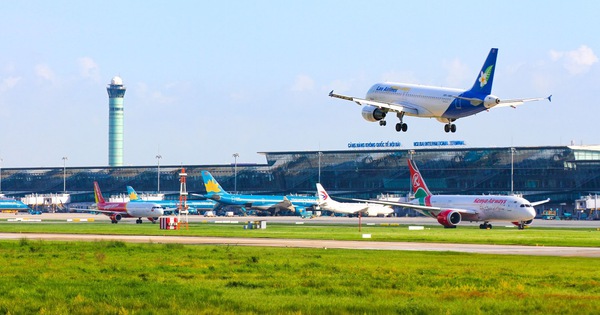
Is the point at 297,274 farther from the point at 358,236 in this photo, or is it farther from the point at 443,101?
the point at 358,236

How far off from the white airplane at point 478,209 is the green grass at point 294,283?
5574 centimetres

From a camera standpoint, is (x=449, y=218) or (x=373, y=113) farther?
(x=449, y=218)

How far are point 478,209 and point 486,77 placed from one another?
47839mm

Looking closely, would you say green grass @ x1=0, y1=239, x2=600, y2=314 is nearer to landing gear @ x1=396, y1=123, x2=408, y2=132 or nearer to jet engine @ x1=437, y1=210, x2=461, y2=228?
landing gear @ x1=396, y1=123, x2=408, y2=132

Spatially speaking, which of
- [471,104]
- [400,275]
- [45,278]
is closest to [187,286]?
[45,278]

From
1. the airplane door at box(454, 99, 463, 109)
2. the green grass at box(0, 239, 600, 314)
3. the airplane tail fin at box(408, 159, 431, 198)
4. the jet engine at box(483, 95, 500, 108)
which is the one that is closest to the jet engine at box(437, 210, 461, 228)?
the airplane tail fin at box(408, 159, 431, 198)

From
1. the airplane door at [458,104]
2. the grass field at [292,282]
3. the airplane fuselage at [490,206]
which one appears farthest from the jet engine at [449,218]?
the grass field at [292,282]

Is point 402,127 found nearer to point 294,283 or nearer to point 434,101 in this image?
point 434,101

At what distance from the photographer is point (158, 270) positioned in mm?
48938

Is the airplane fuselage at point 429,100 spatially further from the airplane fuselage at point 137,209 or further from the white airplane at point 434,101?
the airplane fuselage at point 137,209

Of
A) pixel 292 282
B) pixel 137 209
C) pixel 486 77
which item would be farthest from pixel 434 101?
pixel 137 209

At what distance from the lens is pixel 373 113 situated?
7756 cm

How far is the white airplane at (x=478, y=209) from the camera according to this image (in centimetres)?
11619

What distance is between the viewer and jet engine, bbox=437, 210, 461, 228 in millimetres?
119750
